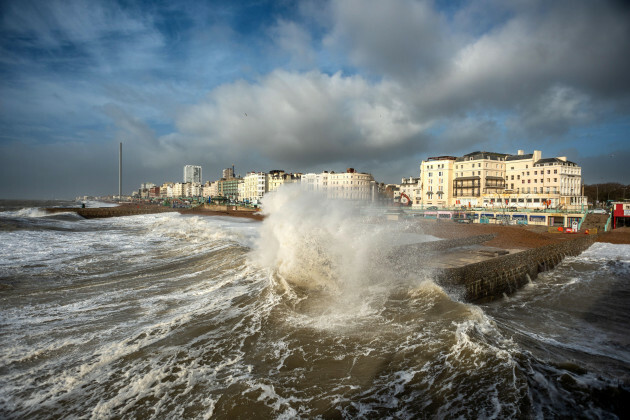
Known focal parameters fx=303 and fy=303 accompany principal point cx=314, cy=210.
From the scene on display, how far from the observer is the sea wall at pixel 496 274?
11.7m

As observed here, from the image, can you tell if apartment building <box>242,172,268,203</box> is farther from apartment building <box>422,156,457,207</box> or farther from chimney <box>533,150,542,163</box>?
chimney <box>533,150,542,163</box>

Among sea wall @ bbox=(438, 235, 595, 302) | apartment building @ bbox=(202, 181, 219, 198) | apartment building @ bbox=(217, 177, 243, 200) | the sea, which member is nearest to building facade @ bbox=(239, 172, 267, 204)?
apartment building @ bbox=(217, 177, 243, 200)

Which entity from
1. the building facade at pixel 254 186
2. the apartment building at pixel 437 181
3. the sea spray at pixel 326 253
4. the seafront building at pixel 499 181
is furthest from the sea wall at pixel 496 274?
the building facade at pixel 254 186

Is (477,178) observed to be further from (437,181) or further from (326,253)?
(326,253)

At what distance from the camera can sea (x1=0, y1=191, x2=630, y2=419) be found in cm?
454

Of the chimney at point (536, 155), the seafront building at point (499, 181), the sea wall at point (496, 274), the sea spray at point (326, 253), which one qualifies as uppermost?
the chimney at point (536, 155)

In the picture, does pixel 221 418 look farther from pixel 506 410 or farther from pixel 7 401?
pixel 506 410

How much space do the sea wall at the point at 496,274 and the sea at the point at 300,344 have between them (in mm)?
738

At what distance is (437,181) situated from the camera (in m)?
77.7

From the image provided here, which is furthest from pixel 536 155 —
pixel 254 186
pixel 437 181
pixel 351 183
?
pixel 254 186

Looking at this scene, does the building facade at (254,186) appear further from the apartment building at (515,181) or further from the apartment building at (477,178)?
the apartment building at (515,181)

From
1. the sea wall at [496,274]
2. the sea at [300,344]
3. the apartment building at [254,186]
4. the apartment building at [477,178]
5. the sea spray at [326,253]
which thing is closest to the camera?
the sea at [300,344]

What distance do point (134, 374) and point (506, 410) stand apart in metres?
5.87

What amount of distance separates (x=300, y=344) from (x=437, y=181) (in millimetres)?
78794
